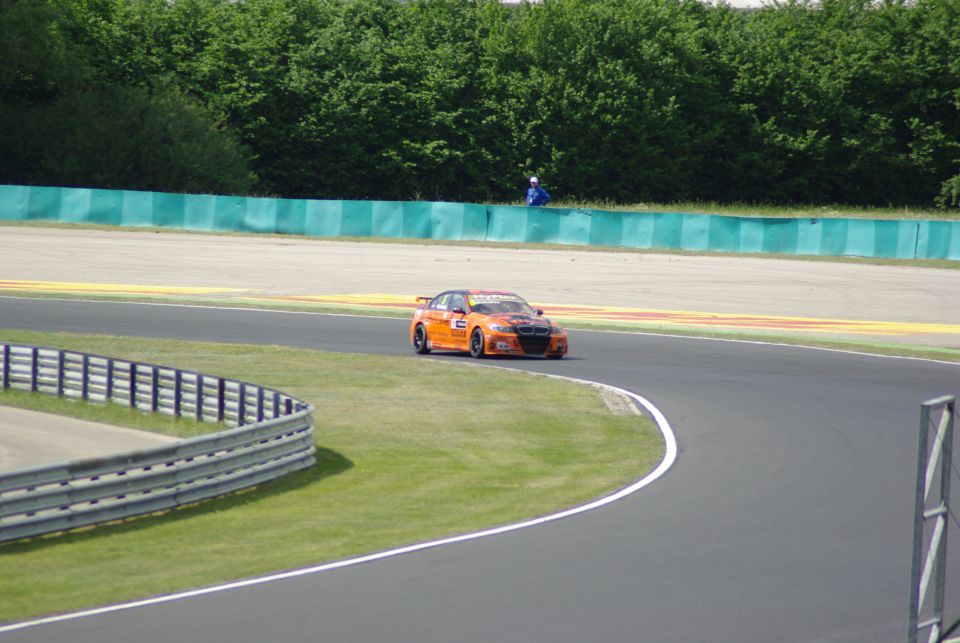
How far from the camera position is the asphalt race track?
9367 mm

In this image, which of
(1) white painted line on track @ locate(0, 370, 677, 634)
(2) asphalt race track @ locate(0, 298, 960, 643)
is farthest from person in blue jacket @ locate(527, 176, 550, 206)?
(1) white painted line on track @ locate(0, 370, 677, 634)

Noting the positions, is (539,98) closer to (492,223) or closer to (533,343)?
(492,223)

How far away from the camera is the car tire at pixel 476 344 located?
27978 millimetres

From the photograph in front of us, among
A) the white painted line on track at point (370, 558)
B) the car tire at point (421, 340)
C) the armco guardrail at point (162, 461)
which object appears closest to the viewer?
the white painted line on track at point (370, 558)

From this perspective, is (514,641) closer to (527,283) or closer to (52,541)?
(52,541)

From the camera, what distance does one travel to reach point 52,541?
12.3 meters

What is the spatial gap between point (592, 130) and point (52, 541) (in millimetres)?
68738

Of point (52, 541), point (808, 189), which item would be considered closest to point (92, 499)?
point (52, 541)

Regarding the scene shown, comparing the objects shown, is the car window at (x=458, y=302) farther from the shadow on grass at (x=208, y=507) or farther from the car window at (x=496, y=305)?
the shadow on grass at (x=208, y=507)

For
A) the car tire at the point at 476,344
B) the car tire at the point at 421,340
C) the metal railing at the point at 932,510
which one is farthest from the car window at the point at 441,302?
the metal railing at the point at 932,510

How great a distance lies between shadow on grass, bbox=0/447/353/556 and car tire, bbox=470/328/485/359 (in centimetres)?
1082

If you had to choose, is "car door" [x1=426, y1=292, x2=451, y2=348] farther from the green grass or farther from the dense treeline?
the dense treeline

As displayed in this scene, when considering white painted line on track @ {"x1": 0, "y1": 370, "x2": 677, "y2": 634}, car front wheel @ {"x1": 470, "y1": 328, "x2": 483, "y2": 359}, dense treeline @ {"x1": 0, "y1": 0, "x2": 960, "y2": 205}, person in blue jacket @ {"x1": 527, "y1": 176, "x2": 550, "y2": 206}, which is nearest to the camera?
white painted line on track @ {"x1": 0, "y1": 370, "x2": 677, "y2": 634}

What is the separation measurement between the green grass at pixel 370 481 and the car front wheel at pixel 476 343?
1.85 metres
